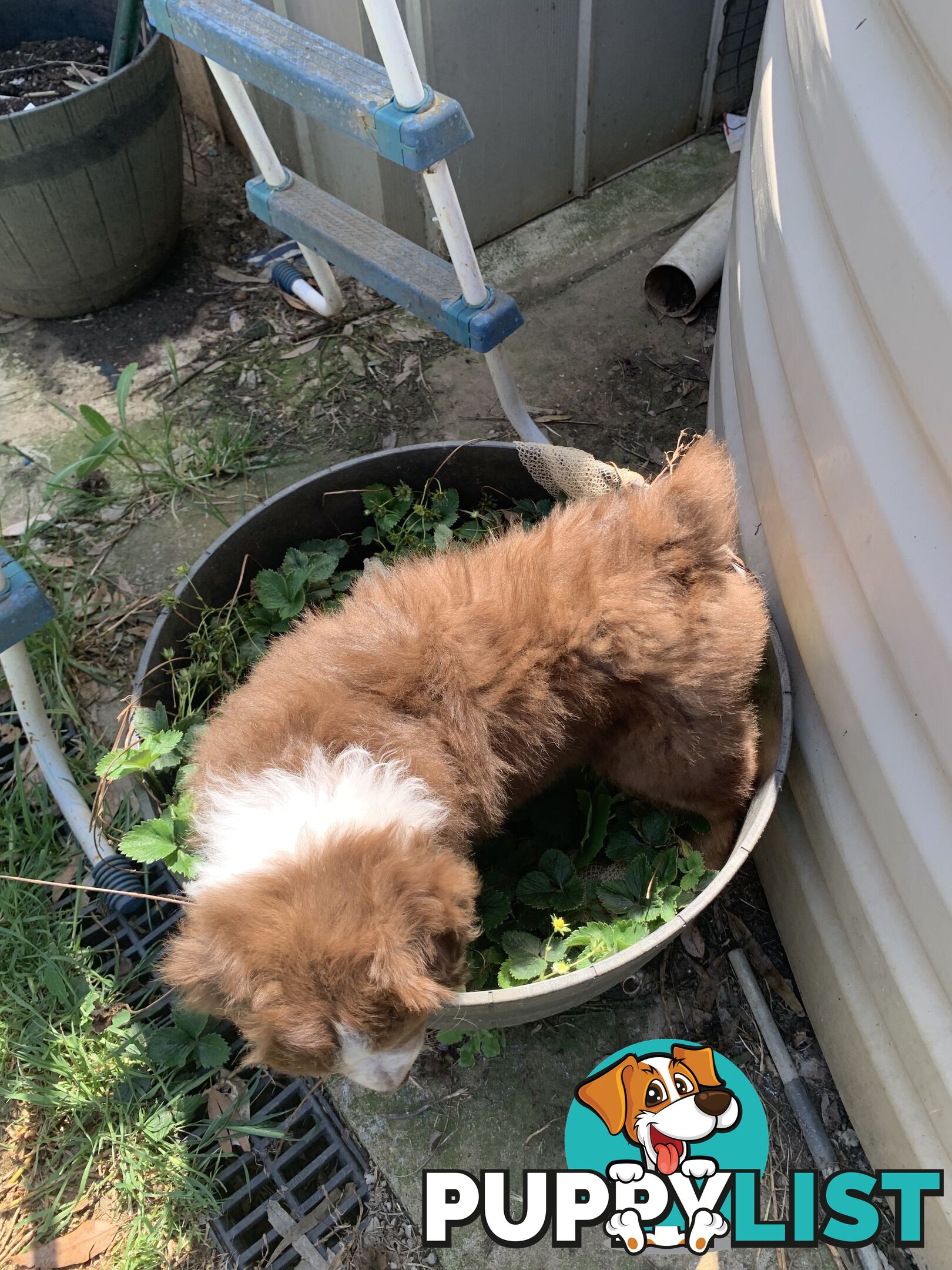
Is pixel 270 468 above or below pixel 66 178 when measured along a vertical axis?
below

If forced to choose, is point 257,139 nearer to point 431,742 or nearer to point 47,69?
point 47,69

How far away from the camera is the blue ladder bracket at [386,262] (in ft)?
8.55

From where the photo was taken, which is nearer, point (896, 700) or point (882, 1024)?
point (896, 700)

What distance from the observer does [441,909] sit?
146cm

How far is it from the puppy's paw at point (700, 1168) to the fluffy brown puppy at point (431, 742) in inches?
26.9

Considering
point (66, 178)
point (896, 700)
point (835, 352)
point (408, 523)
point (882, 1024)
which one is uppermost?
point (66, 178)

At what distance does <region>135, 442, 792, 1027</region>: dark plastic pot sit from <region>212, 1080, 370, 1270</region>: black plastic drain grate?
0.53m

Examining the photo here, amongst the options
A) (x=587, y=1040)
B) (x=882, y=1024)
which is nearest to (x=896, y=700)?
(x=882, y=1024)

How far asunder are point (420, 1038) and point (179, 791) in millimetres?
912

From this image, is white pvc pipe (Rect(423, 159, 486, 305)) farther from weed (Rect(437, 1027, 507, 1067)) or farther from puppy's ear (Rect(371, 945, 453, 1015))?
weed (Rect(437, 1027, 507, 1067))

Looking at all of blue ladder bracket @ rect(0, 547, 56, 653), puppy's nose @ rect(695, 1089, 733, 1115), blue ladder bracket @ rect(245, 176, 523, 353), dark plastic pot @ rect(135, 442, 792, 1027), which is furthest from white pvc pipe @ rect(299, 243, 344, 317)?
puppy's nose @ rect(695, 1089, 733, 1115)

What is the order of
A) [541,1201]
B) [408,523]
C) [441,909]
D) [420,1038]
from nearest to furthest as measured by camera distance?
[441,909] < [420,1038] < [541,1201] < [408,523]

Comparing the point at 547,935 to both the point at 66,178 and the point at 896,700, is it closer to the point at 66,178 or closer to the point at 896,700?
the point at 896,700

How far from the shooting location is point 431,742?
1.71m
